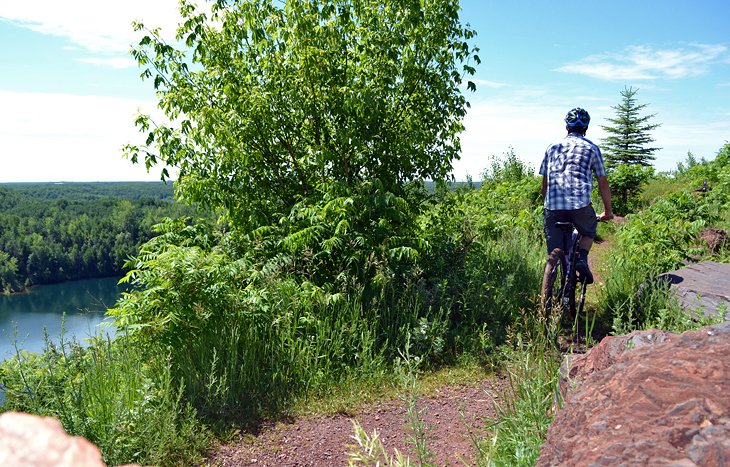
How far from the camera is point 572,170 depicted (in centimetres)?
597

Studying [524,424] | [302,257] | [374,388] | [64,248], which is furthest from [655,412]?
[64,248]

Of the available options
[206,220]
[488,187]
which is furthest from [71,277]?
[206,220]

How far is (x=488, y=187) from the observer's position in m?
16.0

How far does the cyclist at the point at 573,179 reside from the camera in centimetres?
598

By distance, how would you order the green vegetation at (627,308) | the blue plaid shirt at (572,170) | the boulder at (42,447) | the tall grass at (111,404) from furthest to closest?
the blue plaid shirt at (572,170) < the tall grass at (111,404) < the green vegetation at (627,308) < the boulder at (42,447)

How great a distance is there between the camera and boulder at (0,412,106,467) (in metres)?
0.38

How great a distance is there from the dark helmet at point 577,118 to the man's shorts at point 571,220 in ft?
2.94

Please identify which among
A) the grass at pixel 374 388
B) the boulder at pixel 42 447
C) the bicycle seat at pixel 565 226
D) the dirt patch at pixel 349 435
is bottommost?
the dirt patch at pixel 349 435

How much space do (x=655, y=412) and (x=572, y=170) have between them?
182 inches

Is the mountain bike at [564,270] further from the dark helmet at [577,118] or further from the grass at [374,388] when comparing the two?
the grass at [374,388]

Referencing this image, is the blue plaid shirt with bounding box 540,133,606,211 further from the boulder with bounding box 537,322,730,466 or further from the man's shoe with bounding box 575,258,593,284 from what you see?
the boulder with bounding box 537,322,730,466

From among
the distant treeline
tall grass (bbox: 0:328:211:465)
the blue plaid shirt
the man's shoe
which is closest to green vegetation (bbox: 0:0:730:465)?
tall grass (bbox: 0:328:211:465)

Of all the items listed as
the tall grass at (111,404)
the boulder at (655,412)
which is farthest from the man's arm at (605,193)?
the tall grass at (111,404)

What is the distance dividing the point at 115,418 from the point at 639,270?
6.22 metres
